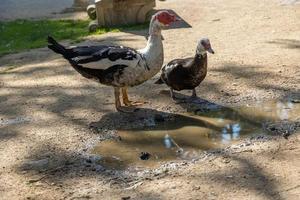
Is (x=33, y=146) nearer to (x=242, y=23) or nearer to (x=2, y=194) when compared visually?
(x=2, y=194)

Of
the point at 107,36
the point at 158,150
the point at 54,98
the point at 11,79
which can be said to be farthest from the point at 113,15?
the point at 158,150

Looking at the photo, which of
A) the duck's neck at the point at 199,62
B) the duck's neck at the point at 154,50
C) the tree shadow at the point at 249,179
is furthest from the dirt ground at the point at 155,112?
the duck's neck at the point at 154,50

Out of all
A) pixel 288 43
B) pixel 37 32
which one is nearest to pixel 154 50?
pixel 288 43

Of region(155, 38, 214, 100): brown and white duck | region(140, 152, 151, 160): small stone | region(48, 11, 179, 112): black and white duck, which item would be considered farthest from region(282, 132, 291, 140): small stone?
region(48, 11, 179, 112): black and white duck

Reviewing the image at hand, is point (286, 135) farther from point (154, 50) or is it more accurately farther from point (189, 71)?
point (154, 50)

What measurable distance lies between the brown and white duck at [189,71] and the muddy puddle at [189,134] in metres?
0.33

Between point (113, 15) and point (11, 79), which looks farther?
point (113, 15)

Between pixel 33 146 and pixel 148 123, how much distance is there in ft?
3.45

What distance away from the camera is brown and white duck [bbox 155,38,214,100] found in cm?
551

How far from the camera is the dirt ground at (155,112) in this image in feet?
12.9

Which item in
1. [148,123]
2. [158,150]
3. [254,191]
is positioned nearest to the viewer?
[254,191]

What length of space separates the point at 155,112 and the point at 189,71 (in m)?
0.54

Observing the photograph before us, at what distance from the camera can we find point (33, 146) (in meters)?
4.81

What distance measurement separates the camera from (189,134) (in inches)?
191
